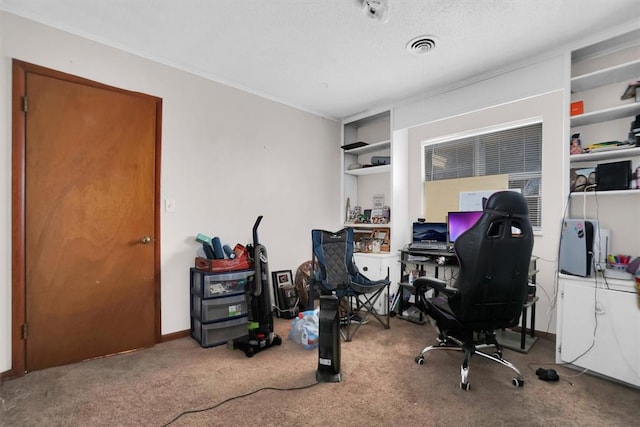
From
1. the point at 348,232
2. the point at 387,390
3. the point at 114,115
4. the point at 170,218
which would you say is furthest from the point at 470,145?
the point at 114,115

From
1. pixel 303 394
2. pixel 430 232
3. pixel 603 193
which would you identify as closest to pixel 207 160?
pixel 303 394

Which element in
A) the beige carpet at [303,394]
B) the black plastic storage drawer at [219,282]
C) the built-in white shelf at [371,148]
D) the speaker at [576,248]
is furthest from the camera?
the built-in white shelf at [371,148]

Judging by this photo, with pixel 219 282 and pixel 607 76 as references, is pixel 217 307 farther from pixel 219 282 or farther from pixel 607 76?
pixel 607 76

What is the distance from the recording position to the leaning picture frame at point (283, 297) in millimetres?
3334

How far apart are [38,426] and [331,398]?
62.5 inches

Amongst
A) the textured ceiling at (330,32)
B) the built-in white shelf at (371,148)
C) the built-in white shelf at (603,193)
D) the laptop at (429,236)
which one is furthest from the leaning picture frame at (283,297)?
the built-in white shelf at (603,193)

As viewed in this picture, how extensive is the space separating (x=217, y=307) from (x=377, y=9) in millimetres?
2668

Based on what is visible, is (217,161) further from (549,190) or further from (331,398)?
(549,190)

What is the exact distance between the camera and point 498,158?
3.21 meters

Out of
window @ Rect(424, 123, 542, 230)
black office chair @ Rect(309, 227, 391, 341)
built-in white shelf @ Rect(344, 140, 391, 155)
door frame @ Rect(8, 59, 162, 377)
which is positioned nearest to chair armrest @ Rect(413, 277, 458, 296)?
black office chair @ Rect(309, 227, 391, 341)

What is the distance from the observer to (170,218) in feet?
8.83

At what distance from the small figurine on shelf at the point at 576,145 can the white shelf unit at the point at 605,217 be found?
0.06 metres

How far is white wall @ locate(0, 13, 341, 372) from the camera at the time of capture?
6.73ft

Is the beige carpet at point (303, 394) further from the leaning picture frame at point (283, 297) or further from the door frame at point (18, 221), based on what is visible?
the leaning picture frame at point (283, 297)
